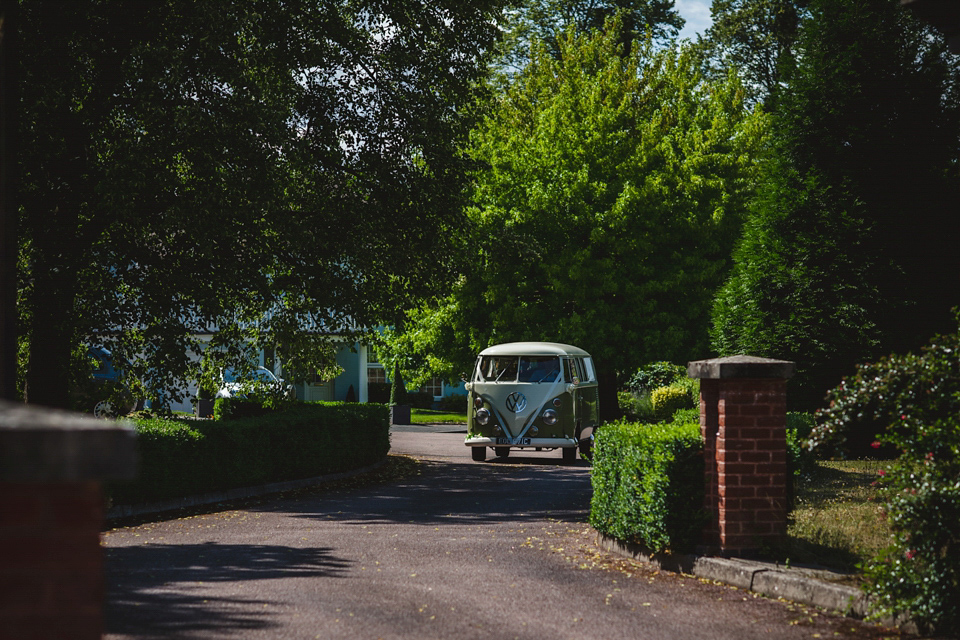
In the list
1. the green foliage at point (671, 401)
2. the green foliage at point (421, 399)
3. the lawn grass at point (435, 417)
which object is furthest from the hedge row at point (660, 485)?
the green foliage at point (421, 399)

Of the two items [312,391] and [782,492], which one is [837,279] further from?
[312,391]

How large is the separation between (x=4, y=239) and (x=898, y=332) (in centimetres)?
1386

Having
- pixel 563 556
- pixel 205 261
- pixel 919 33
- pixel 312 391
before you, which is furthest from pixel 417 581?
pixel 312 391

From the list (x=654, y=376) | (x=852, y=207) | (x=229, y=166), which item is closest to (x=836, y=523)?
(x=852, y=207)

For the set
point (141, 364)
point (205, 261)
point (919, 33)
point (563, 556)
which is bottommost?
point (563, 556)

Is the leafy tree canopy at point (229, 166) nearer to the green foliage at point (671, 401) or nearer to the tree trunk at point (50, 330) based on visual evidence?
the tree trunk at point (50, 330)

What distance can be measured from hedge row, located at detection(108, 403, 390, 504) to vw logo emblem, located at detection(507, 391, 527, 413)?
2.57m

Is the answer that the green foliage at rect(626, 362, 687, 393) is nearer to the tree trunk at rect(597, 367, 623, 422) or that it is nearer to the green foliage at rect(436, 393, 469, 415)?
the tree trunk at rect(597, 367, 623, 422)

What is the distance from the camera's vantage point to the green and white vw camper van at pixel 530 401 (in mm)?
19453

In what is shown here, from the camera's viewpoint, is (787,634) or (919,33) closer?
(787,634)

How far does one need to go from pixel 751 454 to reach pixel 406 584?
2.95 metres

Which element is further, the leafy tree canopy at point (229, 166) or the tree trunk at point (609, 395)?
the tree trunk at point (609, 395)

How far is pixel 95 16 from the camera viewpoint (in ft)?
45.0

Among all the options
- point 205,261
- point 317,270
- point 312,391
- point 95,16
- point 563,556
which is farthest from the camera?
point 312,391
